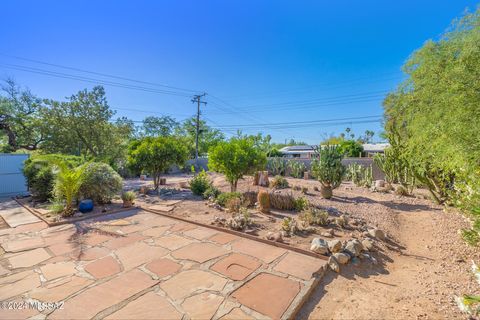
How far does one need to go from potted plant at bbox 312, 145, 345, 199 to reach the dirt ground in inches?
68.1

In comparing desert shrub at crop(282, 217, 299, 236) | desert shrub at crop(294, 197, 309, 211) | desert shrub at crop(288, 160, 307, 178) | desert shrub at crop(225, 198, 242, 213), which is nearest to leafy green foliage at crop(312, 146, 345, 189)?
desert shrub at crop(294, 197, 309, 211)

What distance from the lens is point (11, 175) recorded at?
7.62 meters

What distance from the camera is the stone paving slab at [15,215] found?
4.38 meters

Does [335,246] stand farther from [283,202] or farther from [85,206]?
[85,206]

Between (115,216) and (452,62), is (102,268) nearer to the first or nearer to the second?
(115,216)

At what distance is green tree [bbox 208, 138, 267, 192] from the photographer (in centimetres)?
603

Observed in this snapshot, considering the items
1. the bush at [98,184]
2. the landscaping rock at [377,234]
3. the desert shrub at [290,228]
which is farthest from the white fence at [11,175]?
the landscaping rock at [377,234]

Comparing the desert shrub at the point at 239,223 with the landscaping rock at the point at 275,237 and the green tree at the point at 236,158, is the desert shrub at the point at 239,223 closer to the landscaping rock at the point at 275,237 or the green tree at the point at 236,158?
the landscaping rock at the point at 275,237

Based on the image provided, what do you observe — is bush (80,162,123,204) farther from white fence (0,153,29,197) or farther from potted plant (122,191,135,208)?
white fence (0,153,29,197)

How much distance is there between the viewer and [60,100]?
11398 mm

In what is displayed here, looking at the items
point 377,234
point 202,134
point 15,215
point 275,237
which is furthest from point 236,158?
point 202,134

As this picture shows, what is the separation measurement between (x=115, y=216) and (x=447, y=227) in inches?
288

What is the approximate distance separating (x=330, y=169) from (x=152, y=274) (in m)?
5.94

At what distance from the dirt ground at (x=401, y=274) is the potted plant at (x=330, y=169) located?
1.73 metres
